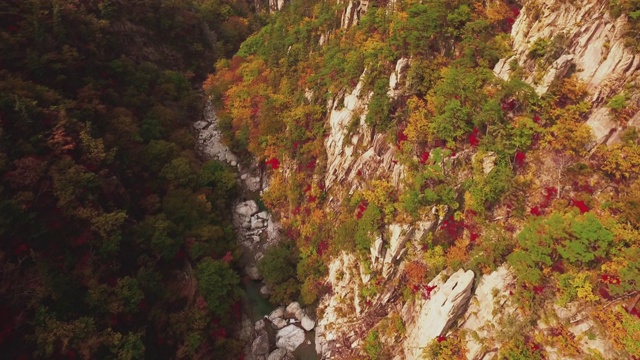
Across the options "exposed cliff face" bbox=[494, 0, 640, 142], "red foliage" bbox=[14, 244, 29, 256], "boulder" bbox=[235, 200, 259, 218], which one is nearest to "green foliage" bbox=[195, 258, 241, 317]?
"boulder" bbox=[235, 200, 259, 218]

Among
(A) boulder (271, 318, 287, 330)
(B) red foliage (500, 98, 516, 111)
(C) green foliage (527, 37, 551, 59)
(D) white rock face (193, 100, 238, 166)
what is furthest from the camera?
(D) white rock face (193, 100, 238, 166)

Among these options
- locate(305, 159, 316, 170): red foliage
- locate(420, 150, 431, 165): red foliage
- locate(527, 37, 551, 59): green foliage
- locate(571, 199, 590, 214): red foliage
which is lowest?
locate(305, 159, 316, 170): red foliage

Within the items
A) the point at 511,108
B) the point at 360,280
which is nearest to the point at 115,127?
the point at 360,280

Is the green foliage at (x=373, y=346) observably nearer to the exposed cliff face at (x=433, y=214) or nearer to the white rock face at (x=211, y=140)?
the exposed cliff face at (x=433, y=214)

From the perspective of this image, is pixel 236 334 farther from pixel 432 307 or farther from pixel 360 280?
pixel 432 307

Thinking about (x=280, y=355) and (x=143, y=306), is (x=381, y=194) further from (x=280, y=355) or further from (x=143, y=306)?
(x=143, y=306)

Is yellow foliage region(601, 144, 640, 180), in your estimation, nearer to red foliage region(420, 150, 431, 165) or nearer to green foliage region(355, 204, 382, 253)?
red foliage region(420, 150, 431, 165)

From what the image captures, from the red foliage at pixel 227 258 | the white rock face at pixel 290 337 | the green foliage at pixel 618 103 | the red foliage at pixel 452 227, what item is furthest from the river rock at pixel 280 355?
the green foliage at pixel 618 103

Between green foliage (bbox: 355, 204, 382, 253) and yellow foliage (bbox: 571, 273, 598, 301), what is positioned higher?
yellow foliage (bbox: 571, 273, 598, 301)
